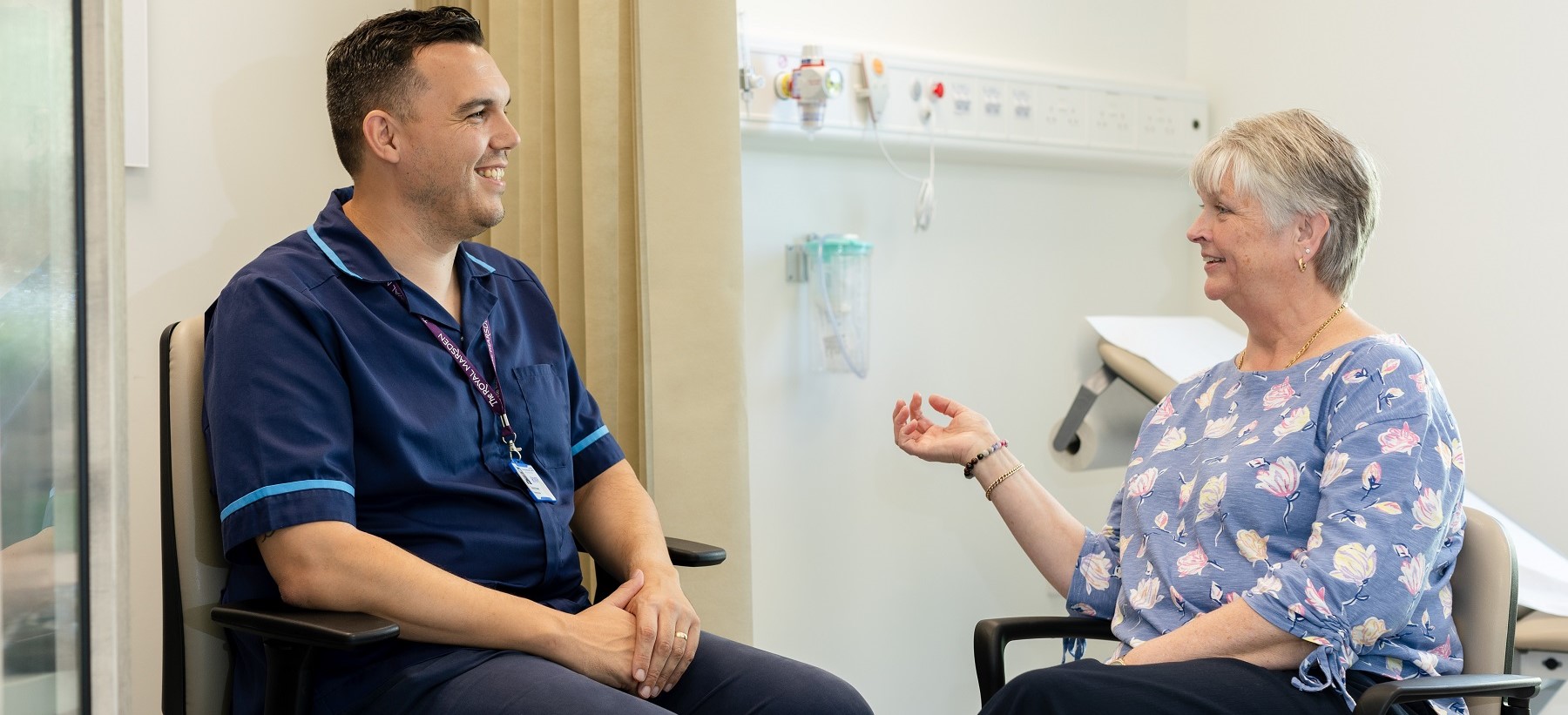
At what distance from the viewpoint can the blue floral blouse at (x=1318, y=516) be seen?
4.85ft

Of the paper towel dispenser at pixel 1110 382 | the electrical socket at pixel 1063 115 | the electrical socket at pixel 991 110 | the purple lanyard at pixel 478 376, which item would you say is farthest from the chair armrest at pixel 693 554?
the electrical socket at pixel 1063 115

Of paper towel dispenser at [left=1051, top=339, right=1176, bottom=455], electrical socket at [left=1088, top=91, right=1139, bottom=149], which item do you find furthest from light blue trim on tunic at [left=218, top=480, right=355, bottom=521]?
electrical socket at [left=1088, top=91, right=1139, bottom=149]

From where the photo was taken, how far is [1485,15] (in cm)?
268

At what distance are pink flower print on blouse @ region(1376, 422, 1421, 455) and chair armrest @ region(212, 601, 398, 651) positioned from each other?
119cm

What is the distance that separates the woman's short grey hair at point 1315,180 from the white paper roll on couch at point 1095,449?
3.64 ft

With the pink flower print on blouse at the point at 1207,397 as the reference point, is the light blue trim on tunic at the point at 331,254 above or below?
above

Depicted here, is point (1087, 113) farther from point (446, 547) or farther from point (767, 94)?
Result: point (446, 547)

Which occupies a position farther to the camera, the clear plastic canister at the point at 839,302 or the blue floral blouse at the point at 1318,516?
the clear plastic canister at the point at 839,302

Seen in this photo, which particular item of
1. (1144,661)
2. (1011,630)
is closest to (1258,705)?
(1144,661)

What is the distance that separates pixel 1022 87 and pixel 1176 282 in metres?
0.79

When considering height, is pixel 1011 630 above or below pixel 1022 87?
below

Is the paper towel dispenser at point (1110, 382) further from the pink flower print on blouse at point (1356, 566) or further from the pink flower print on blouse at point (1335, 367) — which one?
the pink flower print on blouse at point (1356, 566)

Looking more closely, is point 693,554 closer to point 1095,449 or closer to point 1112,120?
point 1095,449

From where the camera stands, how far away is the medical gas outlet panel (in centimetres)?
259
